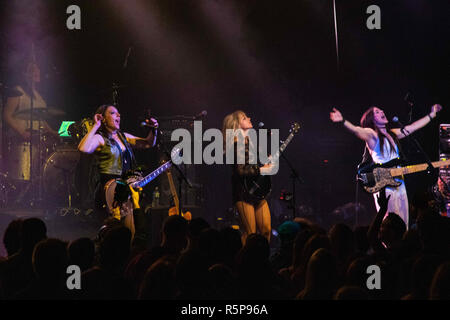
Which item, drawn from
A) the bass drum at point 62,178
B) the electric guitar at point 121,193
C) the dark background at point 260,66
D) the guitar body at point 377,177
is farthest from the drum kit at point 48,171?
the guitar body at point 377,177

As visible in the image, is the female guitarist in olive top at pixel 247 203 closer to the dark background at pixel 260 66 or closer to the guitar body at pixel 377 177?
the guitar body at pixel 377 177

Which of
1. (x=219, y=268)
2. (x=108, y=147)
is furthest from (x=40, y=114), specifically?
(x=219, y=268)

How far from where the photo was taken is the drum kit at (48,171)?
11.3 meters

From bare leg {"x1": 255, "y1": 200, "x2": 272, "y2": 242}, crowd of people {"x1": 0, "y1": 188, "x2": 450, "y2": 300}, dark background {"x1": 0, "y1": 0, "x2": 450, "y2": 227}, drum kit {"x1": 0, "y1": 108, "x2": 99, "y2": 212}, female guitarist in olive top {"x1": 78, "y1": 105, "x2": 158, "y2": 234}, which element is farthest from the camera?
drum kit {"x1": 0, "y1": 108, "x2": 99, "y2": 212}

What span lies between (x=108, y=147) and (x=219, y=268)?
4.23m

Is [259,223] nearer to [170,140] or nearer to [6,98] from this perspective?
[170,140]

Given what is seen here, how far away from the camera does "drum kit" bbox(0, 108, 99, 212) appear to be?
37.0ft

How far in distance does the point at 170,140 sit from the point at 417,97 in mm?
5454

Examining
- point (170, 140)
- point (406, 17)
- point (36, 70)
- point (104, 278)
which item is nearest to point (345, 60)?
point (406, 17)

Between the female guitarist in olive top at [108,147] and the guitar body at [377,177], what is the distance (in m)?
3.47

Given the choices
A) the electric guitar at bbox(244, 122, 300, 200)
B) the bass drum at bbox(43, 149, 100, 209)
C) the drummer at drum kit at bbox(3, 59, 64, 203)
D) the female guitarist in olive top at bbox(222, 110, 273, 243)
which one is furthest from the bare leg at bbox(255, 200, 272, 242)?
the drummer at drum kit at bbox(3, 59, 64, 203)

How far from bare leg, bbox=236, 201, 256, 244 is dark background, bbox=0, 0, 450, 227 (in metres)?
3.62

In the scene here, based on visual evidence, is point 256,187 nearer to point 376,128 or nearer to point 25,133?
point 376,128

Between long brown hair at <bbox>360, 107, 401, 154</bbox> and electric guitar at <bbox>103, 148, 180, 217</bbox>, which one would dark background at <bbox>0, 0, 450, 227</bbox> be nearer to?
long brown hair at <bbox>360, 107, 401, 154</bbox>
